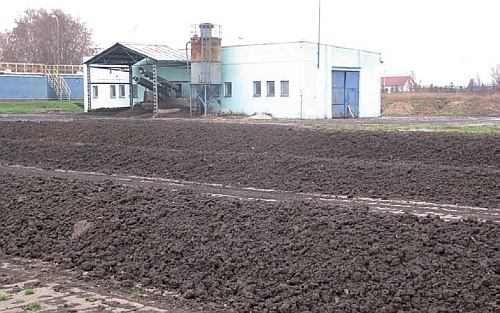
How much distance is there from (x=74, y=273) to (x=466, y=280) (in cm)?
490

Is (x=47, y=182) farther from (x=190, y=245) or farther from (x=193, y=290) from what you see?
(x=193, y=290)

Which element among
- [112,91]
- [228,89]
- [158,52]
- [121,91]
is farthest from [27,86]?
[228,89]

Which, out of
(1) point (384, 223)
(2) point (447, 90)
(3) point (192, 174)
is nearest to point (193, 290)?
(1) point (384, 223)

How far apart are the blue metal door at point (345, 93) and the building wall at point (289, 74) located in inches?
16.4

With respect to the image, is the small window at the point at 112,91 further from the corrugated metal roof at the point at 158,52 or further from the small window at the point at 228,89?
the small window at the point at 228,89

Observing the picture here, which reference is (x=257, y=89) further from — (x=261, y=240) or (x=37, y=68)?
(x=37, y=68)

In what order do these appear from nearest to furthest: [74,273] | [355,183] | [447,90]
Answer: [74,273]
[355,183]
[447,90]

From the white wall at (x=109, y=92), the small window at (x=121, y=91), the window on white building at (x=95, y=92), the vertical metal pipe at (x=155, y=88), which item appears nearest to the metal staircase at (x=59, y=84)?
the window on white building at (x=95, y=92)

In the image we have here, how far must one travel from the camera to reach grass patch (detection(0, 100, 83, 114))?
55.1m

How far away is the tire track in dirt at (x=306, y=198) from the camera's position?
38.0ft

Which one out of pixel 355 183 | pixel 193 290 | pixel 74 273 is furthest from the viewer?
pixel 355 183

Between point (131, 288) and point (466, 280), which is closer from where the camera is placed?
point (466, 280)

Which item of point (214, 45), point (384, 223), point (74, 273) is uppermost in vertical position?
point (214, 45)

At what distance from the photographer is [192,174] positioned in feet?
55.4
